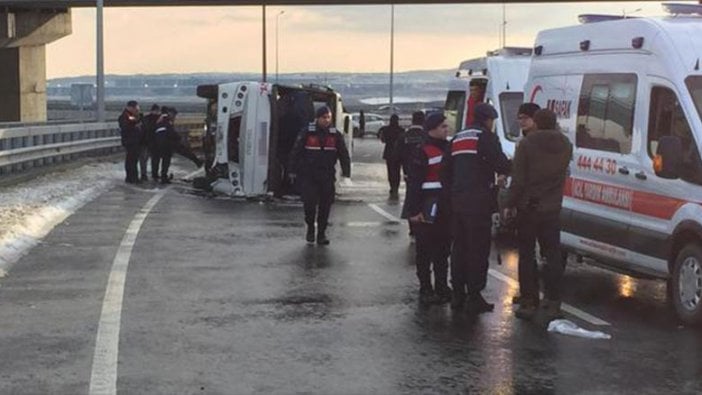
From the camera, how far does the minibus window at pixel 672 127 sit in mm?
7535

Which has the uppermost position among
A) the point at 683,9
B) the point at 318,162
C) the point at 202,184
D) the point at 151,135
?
the point at 683,9

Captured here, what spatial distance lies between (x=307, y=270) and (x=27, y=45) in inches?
1596

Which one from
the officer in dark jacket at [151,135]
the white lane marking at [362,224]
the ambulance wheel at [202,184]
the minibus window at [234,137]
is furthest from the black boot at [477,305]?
the officer in dark jacket at [151,135]

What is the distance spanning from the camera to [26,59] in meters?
47.6

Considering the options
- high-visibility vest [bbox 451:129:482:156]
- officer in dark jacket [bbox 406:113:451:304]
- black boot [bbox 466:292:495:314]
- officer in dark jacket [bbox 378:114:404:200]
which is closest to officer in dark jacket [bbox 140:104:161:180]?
officer in dark jacket [bbox 378:114:404:200]

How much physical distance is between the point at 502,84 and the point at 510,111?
50 cm

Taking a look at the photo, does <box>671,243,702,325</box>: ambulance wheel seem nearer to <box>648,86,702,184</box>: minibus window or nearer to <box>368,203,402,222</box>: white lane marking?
<box>648,86,702,184</box>: minibus window

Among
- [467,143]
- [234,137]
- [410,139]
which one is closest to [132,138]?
[234,137]

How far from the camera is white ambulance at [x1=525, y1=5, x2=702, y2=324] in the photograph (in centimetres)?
762

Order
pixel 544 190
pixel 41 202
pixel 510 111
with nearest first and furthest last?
pixel 544 190
pixel 510 111
pixel 41 202

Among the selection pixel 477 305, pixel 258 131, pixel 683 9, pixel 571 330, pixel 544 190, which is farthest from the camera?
pixel 258 131

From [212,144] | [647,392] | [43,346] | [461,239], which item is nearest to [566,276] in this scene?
[461,239]

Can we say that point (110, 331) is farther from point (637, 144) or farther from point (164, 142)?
point (164, 142)

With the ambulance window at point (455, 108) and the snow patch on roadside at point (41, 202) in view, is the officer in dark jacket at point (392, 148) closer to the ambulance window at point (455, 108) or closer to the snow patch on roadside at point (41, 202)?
the ambulance window at point (455, 108)
